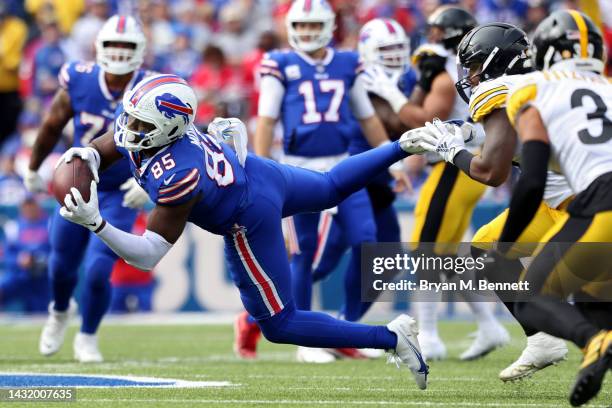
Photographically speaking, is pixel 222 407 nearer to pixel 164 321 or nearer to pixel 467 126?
pixel 467 126

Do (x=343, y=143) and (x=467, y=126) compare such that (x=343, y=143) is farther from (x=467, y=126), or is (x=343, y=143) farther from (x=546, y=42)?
(x=546, y=42)

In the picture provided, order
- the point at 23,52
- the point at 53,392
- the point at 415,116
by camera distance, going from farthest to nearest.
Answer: the point at 23,52
the point at 415,116
the point at 53,392

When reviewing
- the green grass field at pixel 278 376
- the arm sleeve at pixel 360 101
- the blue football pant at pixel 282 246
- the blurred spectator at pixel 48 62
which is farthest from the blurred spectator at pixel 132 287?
the blue football pant at pixel 282 246

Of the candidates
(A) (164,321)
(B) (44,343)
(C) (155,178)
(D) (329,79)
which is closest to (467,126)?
(C) (155,178)

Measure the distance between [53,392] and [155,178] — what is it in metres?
1.07

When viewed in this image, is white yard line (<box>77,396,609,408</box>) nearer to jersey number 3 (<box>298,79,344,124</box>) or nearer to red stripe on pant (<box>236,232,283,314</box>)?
red stripe on pant (<box>236,232,283,314</box>)

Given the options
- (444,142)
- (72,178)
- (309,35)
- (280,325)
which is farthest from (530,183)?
(309,35)

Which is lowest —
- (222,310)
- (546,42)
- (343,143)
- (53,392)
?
(222,310)

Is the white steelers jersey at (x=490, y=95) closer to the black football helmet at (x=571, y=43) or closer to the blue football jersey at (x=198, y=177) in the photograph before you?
the black football helmet at (x=571, y=43)

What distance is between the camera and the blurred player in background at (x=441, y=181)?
686 centimetres

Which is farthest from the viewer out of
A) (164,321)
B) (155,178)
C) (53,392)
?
(164,321)

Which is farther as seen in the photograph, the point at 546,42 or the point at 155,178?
the point at 155,178

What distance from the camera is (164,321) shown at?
33.4ft

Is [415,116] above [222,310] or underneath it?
above
